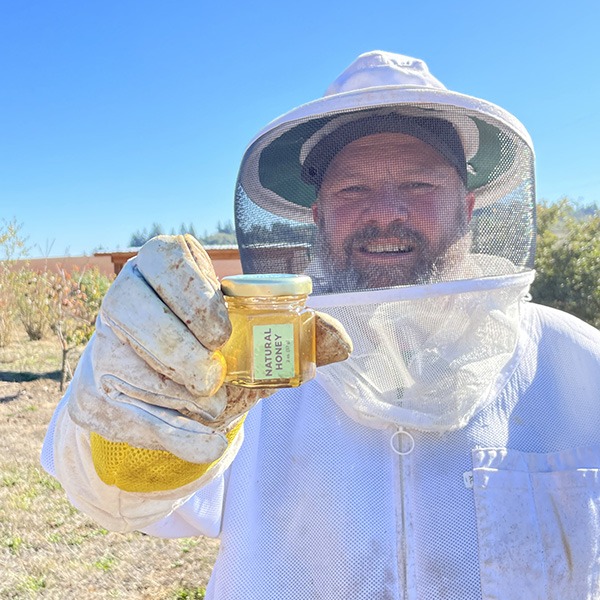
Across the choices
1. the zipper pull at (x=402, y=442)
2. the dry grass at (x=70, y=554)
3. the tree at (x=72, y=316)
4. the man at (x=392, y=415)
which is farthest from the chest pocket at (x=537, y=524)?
the tree at (x=72, y=316)

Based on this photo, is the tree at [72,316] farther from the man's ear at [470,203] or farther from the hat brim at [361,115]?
the man's ear at [470,203]

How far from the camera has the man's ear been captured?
185 centimetres

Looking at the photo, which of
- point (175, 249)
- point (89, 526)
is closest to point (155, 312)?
point (175, 249)

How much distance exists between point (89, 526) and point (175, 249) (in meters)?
4.23

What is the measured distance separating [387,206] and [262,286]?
0.85 metres

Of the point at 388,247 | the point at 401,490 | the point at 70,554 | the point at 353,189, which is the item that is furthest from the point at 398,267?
the point at 70,554

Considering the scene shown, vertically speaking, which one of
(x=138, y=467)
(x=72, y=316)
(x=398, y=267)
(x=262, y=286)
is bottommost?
(x=138, y=467)

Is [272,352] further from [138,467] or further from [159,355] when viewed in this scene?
[138,467]

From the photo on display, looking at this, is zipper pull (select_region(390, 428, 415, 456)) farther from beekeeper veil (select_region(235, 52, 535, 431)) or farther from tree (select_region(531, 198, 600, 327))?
tree (select_region(531, 198, 600, 327))

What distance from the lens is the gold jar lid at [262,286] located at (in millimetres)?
1081

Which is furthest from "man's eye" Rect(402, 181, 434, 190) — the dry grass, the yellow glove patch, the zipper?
the dry grass

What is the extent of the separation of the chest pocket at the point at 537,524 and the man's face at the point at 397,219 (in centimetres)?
59

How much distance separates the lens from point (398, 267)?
175cm

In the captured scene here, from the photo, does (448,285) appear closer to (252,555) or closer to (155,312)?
(155,312)
